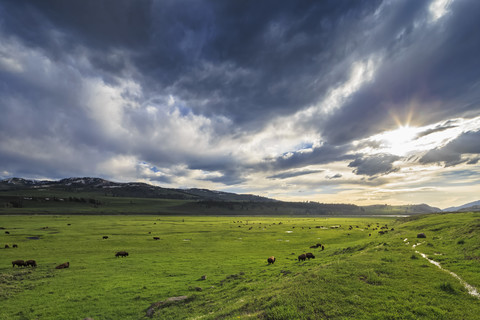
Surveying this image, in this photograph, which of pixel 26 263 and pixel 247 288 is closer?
pixel 247 288

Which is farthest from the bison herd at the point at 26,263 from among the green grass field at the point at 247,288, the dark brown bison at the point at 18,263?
the green grass field at the point at 247,288

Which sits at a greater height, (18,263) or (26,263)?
(18,263)

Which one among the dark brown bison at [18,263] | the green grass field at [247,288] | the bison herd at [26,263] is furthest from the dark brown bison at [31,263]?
the green grass field at [247,288]

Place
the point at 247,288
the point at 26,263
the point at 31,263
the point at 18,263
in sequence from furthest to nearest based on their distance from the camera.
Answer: the point at 26,263 → the point at 31,263 → the point at 18,263 → the point at 247,288

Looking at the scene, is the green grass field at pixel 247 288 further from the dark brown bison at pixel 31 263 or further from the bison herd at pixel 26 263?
the bison herd at pixel 26 263

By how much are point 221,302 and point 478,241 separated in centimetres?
2793

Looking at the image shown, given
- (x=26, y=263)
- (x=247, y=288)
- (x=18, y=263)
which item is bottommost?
(x=26, y=263)

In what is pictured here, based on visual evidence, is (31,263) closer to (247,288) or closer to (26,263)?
(26,263)

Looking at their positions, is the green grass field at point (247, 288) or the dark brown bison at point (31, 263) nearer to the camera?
the green grass field at point (247, 288)

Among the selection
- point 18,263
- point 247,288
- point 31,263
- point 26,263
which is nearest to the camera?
point 247,288

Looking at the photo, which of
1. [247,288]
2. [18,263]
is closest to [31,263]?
[18,263]

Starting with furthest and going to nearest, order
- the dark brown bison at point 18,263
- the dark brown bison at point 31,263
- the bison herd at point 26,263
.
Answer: the dark brown bison at point 31,263, the bison herd at point 26,263, the dark brown bison at point 18,263

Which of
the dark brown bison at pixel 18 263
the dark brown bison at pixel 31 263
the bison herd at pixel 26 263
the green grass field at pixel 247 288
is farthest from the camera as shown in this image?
the dark brown bison at pixel 31 263

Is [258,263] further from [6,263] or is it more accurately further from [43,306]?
[6,263]
